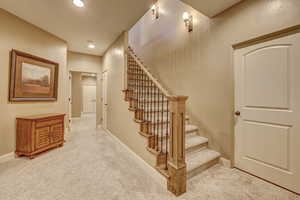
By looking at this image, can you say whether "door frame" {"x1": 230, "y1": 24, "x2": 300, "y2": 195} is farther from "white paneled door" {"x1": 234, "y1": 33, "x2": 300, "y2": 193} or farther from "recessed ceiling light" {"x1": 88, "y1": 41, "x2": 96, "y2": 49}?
"recessed ceiling light" {"x1": 88, "y1": 41, "x2": 96, "y2": 49}

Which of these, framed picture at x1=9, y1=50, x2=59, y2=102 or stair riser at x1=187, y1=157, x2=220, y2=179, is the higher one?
framed picture at x1=9, y1=50, x2=59, y2=102

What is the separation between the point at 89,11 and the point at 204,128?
3003 millimetres

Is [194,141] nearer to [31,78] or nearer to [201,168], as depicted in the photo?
[201,168]

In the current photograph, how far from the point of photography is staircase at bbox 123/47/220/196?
5.19 ft

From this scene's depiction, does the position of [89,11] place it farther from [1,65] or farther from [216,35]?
[216,35]

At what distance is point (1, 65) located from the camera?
2334 mm

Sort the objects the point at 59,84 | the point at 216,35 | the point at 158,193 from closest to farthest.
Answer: the point at 158,193, the point at 216,35, the point at 59,84

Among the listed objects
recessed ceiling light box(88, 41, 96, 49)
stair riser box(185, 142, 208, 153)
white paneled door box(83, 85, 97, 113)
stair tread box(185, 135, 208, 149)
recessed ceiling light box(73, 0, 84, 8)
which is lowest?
stair riser box(185, 142, 208, 153)

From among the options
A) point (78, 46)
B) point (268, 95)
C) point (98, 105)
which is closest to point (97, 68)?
point (78, 46)

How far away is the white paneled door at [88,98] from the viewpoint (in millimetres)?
8948

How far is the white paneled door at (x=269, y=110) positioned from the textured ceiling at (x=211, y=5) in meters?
0.71

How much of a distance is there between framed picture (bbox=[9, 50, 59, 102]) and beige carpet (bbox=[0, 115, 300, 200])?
4.10 feet

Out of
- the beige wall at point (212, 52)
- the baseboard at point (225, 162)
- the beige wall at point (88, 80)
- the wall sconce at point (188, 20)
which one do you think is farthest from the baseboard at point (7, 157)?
the beige wall at point (88, 80)

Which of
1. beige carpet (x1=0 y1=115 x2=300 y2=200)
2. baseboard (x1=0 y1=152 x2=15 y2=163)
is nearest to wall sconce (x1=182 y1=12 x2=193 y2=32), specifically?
beige carpet (x1=0 y1=115 x2=300 y2=200)
